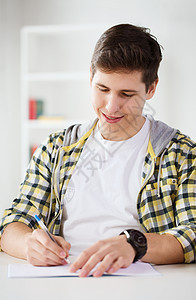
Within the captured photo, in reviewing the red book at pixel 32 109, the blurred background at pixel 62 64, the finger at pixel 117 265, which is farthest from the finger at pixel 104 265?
the red book at pixel 32 109

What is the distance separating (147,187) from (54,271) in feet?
1.46

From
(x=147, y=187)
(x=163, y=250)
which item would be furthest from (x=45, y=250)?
(x=147, y=187)

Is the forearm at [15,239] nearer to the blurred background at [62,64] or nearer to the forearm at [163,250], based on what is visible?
the forearm at [163,250]

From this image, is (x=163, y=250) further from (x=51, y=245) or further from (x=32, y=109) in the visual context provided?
(x=32, y=109)

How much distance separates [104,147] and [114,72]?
280 mm

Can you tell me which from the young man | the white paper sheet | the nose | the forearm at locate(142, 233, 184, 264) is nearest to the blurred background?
the young man

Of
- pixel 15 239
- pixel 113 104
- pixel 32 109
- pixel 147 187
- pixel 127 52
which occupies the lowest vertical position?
pixel 32 109

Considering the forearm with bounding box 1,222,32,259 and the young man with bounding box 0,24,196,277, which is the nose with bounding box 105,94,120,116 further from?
the forearm with bounding box 1,222,32,259

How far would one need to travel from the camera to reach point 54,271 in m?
1.03

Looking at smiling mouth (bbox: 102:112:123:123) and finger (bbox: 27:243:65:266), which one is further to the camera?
smiling mouth (bbox: 102:112:123:123)

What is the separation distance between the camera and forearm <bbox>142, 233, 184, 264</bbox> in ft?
3.75

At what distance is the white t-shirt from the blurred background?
96.3 inches

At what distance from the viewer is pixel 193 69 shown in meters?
3.84
